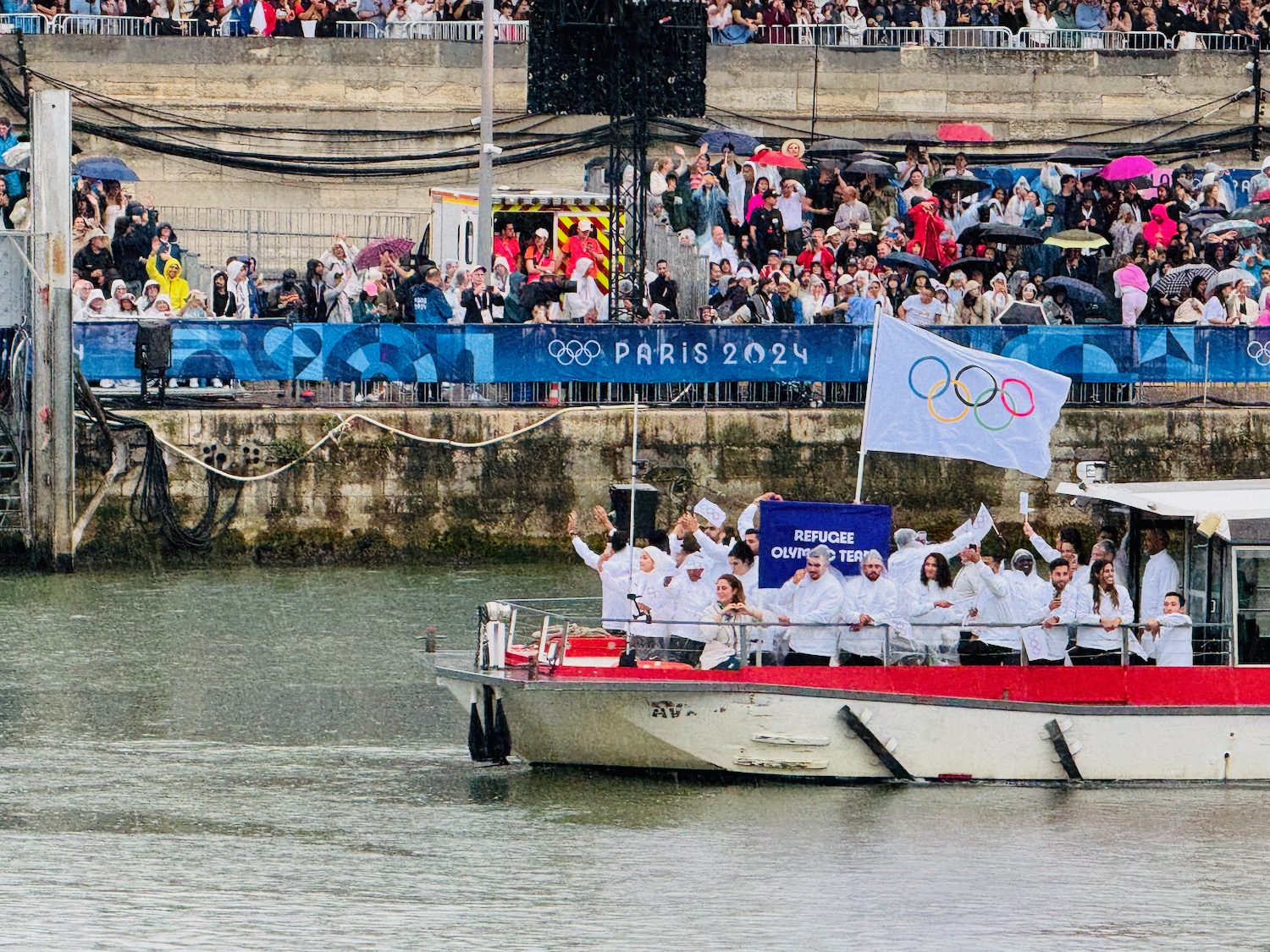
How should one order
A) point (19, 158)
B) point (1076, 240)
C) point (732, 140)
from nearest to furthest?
point (1076, 240) < point (19, 158) < point (732, 140)

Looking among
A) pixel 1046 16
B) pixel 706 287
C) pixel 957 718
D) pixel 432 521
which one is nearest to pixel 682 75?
pixel 706 287

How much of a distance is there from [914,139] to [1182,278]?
5192 mm

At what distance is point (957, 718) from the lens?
61.9 feet

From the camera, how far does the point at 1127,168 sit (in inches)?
1344

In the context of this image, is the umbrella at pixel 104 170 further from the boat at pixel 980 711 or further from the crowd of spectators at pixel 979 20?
the boat at pixel 980 711

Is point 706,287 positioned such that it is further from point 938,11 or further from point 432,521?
point 938,11

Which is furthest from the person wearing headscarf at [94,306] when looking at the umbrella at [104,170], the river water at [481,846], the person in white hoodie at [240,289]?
the river water at [481,846]

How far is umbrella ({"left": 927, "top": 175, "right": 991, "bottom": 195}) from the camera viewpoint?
34188 mm

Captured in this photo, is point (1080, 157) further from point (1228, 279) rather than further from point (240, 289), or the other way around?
point (240, 289)

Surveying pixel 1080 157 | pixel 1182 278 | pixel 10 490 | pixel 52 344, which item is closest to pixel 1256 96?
pixel 1080 157

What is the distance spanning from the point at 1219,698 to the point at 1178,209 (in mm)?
15863

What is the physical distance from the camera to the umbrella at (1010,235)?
1265 inches

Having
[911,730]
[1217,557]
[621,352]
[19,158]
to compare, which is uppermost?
[19,158]

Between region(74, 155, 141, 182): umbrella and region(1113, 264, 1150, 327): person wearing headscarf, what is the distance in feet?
39.3
